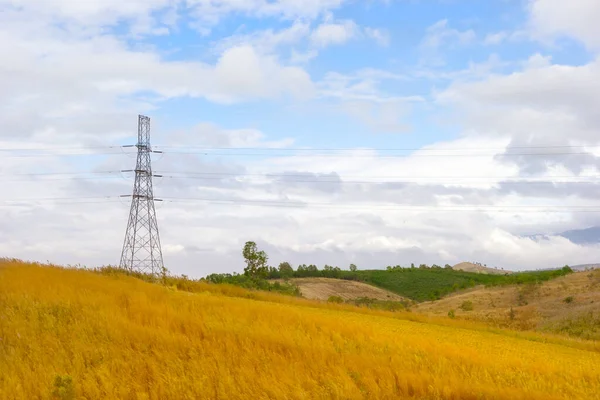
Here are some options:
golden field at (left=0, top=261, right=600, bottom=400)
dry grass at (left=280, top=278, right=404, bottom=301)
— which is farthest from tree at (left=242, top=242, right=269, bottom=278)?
golden field at (left=0, top=261, right=600, bottom=400)

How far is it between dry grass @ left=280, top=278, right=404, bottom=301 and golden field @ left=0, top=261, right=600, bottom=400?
50838 millimetres

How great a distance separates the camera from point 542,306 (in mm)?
46031

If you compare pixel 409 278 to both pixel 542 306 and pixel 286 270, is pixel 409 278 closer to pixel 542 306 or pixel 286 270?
pixel 286 270

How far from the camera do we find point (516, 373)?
10906 millimetres

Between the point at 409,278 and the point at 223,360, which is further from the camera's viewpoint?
the point at 409,278

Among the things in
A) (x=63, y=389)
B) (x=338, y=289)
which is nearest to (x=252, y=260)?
(x=338, y=289)

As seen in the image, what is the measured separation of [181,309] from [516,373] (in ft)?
29.5

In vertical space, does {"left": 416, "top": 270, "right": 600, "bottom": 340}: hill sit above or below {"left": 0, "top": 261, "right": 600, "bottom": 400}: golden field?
below

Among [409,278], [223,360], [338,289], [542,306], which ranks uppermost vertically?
[409,278]

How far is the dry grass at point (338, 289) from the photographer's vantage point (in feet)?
226

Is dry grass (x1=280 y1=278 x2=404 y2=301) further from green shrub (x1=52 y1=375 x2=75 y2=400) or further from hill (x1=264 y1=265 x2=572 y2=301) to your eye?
green shrub (x1=52 y1=375 x2=75 y2=400)

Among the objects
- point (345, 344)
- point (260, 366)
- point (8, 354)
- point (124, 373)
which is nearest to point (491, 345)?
point (345, 344)

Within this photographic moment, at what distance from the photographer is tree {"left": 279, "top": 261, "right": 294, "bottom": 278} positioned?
82.4m

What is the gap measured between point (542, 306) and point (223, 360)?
135 feet
